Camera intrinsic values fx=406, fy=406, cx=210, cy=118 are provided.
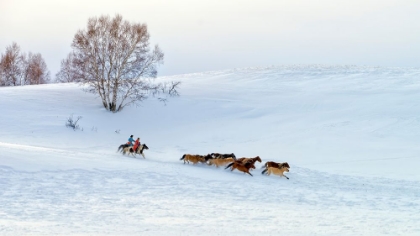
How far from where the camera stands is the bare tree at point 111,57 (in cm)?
2981

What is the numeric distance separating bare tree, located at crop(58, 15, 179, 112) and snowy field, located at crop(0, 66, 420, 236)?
81.6 inches

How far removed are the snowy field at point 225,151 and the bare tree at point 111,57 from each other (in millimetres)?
2074

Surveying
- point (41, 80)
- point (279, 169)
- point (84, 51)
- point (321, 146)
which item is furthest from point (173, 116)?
point (41, 80)

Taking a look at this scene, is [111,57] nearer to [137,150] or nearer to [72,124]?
[72,124]

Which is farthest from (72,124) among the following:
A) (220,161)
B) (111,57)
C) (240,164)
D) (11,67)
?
(11,67)

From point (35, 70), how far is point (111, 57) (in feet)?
125

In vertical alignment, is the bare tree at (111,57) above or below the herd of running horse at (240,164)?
above

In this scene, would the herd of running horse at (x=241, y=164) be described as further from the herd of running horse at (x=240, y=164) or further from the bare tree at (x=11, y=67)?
the bare tree at (x=11, y=67)

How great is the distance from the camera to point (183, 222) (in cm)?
891

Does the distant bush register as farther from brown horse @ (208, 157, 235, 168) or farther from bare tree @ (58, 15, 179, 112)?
brown horse @ (208, 157, 235, 168)

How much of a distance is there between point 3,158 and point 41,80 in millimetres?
57907

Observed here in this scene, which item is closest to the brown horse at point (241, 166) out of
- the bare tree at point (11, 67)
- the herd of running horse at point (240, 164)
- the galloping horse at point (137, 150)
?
the herd of running horse at point (240, 164)

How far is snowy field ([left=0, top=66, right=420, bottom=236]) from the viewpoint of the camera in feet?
30.1

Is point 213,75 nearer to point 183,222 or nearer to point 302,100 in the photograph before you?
point 302,100
